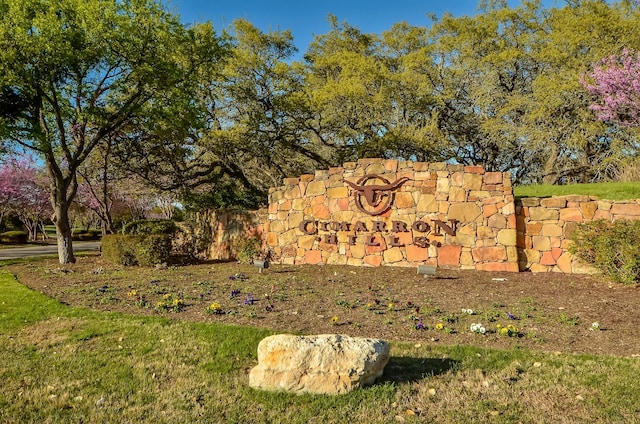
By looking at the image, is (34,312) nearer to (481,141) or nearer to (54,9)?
(54,9)

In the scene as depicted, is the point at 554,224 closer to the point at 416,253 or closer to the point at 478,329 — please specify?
the point at 416,253

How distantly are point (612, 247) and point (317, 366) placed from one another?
6654mm

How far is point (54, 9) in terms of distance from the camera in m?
9.88

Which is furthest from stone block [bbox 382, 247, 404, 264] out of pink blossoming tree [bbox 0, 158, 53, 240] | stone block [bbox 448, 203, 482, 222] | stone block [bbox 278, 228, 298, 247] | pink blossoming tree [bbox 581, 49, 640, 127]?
pink blossoming tree [bbox 0, 158, 53, 240]

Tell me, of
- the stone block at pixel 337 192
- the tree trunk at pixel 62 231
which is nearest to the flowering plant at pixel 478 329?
the stone block at pixel 337 192

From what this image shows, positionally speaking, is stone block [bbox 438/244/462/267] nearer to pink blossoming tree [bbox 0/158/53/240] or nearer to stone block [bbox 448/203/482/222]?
stone block [bbox 448/203/482/222]

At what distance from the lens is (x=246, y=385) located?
357cm

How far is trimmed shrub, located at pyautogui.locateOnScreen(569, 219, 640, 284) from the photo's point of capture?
713cm

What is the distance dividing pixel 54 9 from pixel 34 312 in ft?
24.7

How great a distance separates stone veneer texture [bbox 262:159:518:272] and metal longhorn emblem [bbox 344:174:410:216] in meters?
0.11

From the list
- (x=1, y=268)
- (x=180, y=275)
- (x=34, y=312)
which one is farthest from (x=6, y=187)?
(x=34, y=312)

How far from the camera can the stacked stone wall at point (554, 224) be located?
8648 mm

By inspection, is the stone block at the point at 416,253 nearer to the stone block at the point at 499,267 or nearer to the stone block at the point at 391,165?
the stone block at the point at 499,267

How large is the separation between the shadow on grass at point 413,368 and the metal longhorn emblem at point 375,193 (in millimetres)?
6059
